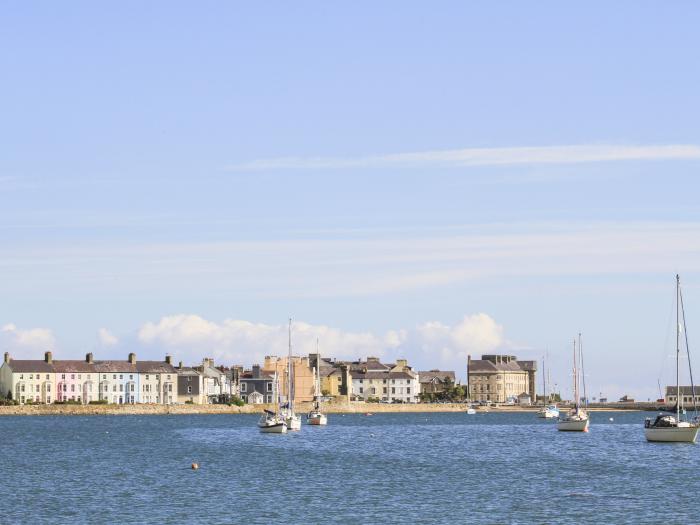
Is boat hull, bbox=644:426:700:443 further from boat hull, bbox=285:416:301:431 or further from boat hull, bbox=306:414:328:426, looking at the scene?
boat hull, bbox=306:414:328:426

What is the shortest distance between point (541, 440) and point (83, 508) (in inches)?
3150

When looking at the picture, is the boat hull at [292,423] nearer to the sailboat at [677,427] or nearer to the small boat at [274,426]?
the small boat at [274,426]

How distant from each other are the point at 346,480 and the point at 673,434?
4352cm

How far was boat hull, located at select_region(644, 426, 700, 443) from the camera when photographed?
111688 millimetres

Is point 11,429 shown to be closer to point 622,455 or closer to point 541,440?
point 541,440

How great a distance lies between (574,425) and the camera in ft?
520

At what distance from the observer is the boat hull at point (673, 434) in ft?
366

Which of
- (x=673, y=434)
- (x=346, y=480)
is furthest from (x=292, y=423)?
(x=346, y=480)

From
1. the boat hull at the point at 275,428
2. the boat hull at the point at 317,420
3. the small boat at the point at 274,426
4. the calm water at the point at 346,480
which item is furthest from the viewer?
the boat hull at the point at 317,420

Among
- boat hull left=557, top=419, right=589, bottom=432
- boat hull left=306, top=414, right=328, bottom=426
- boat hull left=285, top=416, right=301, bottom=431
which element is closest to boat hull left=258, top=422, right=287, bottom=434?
boat hull left=285, top=416, right=301, bottom=431

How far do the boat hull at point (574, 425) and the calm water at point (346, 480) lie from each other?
61.3 ft

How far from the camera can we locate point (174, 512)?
211 ft

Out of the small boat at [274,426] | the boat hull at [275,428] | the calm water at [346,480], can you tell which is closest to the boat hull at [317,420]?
the small boat at [274,426]

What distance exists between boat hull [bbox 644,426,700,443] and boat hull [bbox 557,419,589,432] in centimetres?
3793
